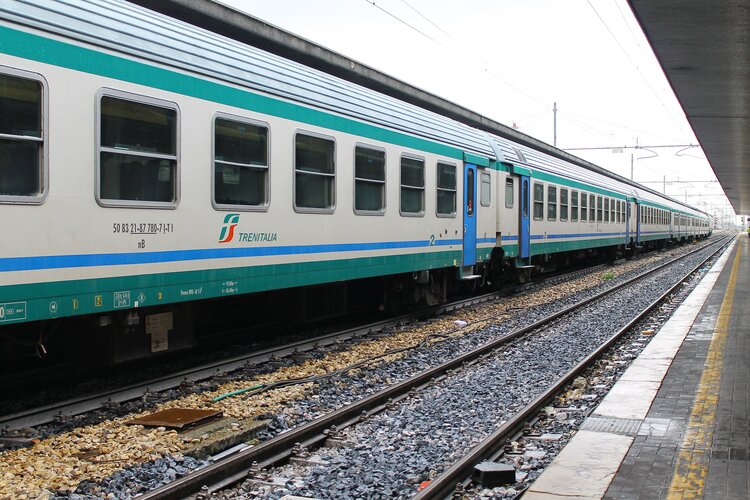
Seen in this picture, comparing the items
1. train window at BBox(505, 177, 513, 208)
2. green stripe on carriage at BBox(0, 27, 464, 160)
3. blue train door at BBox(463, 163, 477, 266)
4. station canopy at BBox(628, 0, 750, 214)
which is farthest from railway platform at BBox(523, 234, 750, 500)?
train window at BBox(505, 177, 513, 208)

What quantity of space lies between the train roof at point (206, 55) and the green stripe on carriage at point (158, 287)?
77.9 inches

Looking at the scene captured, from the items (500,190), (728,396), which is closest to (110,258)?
(728,396)

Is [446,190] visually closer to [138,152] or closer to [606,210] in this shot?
[138,152]

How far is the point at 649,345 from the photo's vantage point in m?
9.95

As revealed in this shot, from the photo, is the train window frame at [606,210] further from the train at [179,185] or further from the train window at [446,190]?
the train at [179,185]

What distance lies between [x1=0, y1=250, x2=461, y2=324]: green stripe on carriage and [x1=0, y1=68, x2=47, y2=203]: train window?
0.73 meters

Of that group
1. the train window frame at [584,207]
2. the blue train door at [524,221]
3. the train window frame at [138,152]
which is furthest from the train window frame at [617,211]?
the train window frame at [138,152]

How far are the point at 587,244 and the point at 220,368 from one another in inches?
732

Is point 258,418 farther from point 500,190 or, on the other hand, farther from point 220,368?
point 500,190

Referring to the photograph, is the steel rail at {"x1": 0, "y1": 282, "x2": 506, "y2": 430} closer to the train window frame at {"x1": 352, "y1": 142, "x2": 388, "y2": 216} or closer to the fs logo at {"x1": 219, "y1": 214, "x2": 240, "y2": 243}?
the fs logo at {"x1": 219, "y1": 214, "x2": 240, "y2": 243}

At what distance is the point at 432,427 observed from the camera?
20.3 feet

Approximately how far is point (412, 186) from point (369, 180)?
1420mm

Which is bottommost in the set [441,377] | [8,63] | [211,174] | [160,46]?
[441,377]

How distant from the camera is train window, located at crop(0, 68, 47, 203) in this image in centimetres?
532
